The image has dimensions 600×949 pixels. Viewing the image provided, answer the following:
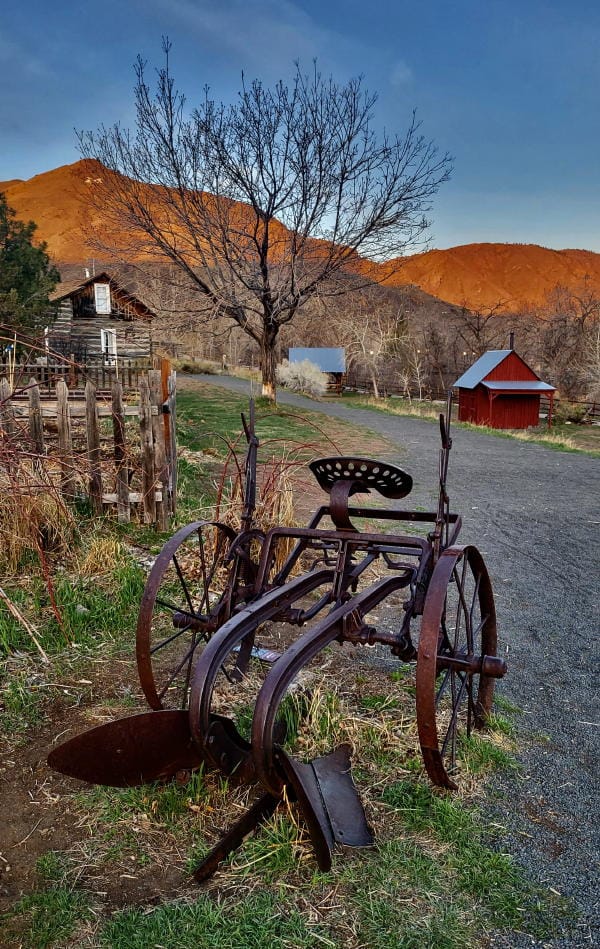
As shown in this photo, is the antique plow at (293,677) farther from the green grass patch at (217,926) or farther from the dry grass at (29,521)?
the dry grass at (29,521)

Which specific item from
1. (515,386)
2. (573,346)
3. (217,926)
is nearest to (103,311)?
(515,386)

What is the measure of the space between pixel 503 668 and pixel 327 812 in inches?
36.5

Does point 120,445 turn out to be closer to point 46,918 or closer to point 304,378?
point 46,918

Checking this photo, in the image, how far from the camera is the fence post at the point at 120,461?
5855mm

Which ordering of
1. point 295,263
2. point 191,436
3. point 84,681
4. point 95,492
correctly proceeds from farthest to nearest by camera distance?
point 295,263, point 191,436, point 95,492, point 84,681

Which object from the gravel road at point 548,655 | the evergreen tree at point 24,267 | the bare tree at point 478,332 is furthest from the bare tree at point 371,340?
the gravel road at point 548,655

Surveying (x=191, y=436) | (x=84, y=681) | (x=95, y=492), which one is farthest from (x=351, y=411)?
(x=84, y=681)

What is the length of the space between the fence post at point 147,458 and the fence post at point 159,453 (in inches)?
1.5

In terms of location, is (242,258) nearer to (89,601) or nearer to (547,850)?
(89,601)

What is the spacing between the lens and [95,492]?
6039mm

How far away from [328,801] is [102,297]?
35783 millimetres

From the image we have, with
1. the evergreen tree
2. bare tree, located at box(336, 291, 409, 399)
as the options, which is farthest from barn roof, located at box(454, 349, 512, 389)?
the evergreen tree

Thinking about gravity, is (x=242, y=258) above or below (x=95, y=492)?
above

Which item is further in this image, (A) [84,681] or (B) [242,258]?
(B) [242,258]
